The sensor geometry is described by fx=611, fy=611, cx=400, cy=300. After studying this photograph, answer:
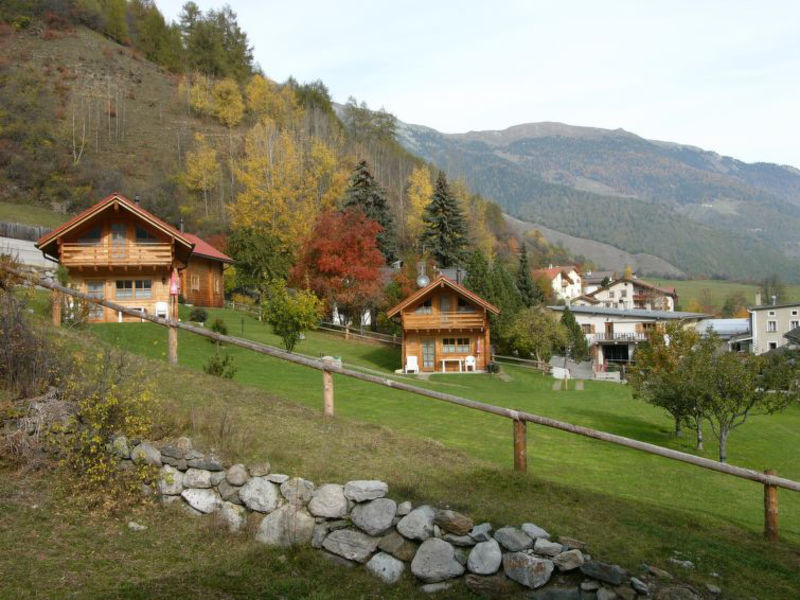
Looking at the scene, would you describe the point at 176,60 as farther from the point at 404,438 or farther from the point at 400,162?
the point at 404,438

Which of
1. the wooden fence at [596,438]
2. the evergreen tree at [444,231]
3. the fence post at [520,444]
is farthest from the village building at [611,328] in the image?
the fence post at [520,444]

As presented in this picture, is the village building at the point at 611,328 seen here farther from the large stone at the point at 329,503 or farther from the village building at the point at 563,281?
the large stone at the point at 329,503

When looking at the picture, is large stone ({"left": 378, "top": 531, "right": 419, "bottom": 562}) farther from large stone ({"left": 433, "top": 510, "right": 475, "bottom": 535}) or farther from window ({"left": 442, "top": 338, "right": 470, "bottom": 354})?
window ({"left": 442, "top": 338, "right": 470, "bottom": 354})

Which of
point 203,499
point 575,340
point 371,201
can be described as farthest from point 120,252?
point 575,340

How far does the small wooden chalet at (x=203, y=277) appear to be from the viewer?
41.1 meters

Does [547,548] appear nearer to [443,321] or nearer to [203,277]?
[443,321]

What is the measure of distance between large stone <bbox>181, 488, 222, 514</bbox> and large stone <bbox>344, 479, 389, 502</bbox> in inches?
63.5

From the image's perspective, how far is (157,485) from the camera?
24.3ft

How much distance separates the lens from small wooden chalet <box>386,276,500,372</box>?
112 feet

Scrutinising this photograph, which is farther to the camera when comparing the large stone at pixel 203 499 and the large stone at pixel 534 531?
the large stone at pixel 203 499

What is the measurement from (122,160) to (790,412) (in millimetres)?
68043

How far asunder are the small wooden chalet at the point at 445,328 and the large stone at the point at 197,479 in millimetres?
26821

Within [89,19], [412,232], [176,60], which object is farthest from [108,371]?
[89,19]

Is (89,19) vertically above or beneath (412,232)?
above
